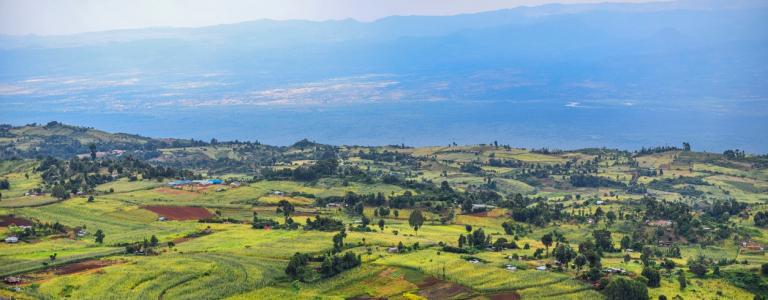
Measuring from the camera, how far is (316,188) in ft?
433

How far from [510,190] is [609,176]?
2133 centimetres

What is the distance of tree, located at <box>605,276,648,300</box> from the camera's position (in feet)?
211

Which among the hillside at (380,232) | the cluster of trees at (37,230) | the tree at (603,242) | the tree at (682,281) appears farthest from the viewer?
the cluster of trees at (37,230)

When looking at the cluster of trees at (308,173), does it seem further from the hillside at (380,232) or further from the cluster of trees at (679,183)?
the cluster of trees at (679,183)

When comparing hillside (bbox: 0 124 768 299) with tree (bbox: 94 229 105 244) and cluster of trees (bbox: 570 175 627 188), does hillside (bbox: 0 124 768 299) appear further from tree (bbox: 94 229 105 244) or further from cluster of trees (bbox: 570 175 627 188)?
cluster of trees (bbox: 570 175 627 188)

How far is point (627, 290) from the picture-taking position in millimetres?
64562

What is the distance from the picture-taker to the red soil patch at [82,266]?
7406 centimetres

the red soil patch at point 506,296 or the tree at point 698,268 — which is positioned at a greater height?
the tree at point 698,268

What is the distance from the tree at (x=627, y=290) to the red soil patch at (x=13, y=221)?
63.1m

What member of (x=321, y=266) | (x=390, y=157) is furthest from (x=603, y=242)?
(x=390, y=157)

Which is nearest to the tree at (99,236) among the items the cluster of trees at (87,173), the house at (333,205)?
the cluster of trees at (87,173)

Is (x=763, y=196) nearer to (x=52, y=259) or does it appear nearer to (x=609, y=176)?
(x=609, y=176)

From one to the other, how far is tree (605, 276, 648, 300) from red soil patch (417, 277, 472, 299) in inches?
428

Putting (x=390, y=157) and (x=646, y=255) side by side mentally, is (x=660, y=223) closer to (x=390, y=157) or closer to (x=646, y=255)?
(x=646, y=255)
